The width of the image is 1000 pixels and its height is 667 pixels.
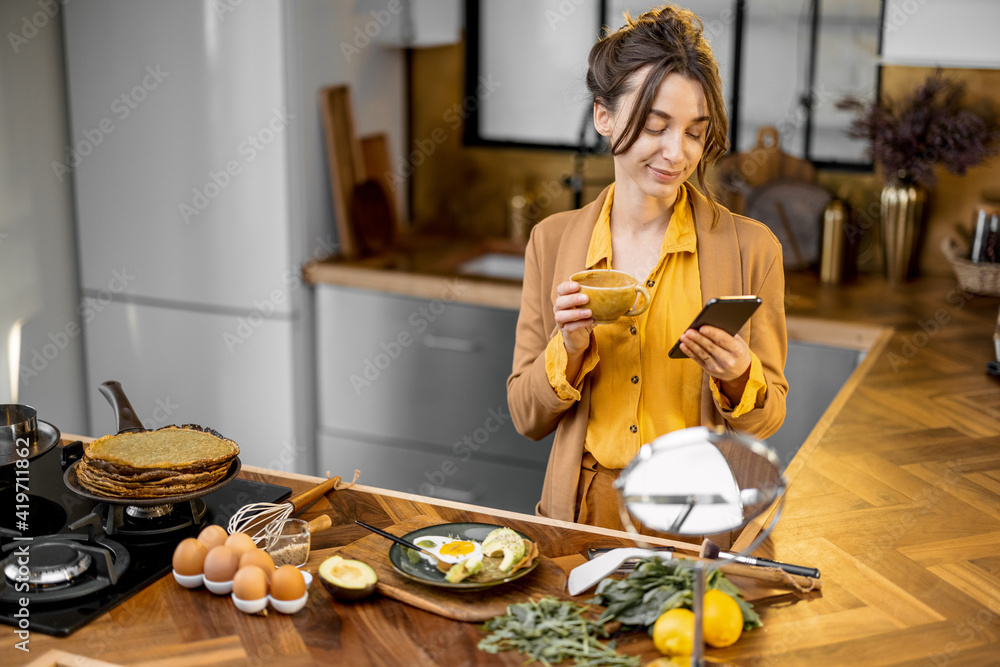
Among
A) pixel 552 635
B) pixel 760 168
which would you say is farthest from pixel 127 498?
pixel 760 168

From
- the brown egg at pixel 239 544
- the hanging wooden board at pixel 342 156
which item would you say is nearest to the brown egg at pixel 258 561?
the brown egg at pixel 239 544

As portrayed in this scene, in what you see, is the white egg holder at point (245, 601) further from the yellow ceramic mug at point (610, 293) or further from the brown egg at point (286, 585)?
the yellow ceramic mug at point (610, 293)

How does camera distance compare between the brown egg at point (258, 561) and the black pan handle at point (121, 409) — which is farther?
the black pan handle at point (121, 409)

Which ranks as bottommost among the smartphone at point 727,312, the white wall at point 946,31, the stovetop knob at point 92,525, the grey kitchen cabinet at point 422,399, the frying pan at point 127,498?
the grey kitchen cabinet at point 422,399

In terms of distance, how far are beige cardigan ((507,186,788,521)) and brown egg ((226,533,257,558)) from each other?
0.54 m

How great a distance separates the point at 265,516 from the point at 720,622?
0.67 metres

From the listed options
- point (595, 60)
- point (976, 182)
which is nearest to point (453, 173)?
point (976, 182)

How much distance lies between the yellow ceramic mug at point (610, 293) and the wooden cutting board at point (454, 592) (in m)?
0.37

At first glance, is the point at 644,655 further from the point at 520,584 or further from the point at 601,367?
the point at 601,367

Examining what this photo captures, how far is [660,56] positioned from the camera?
147 centimetres

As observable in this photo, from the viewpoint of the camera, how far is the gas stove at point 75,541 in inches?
47.9

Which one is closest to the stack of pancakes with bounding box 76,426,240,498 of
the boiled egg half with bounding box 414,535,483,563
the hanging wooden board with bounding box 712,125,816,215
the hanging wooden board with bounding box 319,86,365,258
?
the boiled egg half with bounding box 414,535,483,563

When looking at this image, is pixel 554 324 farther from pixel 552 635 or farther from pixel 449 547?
pixel 552 635

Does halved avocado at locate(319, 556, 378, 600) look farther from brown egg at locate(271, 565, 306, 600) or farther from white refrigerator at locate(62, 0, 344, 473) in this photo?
white refrigerator at locate(62, 0, 344, 473)
